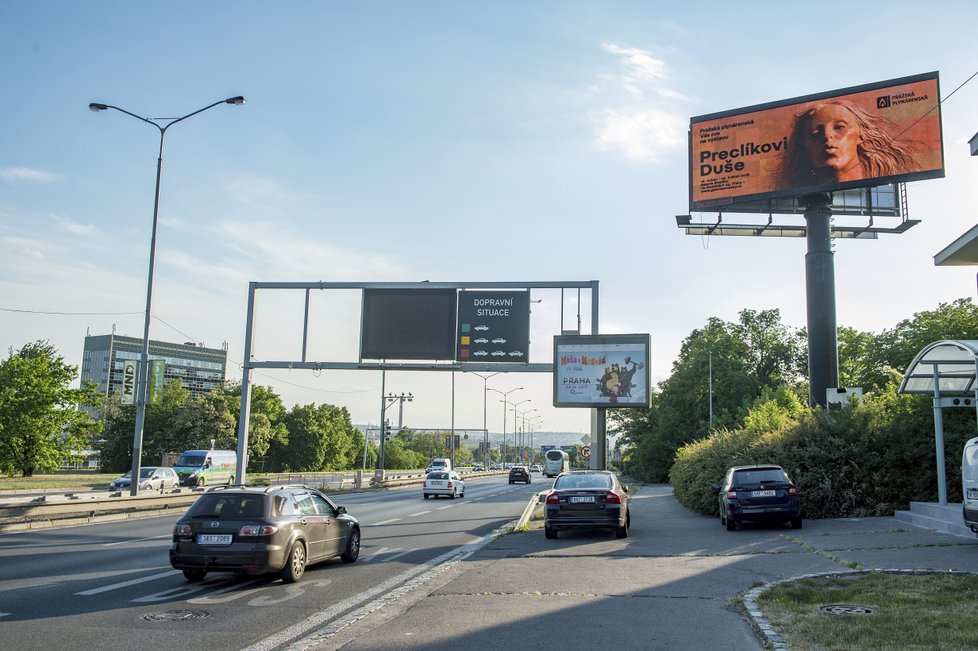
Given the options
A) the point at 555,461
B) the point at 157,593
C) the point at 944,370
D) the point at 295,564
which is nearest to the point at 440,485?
the point at 944,370

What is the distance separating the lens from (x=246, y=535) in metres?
10.7

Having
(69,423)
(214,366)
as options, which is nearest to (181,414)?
(69,423)

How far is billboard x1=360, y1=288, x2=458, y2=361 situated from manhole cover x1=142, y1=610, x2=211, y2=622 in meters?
18.6

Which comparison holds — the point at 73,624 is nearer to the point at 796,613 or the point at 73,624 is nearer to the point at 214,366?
the point at 796,613

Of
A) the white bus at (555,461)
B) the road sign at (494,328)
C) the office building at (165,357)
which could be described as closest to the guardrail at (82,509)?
the road sign at (494,328)

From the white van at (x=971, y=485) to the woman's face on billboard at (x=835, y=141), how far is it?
17.5m

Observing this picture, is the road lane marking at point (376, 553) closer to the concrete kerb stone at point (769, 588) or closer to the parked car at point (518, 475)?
the concrete kerb stone at point (769, 588)

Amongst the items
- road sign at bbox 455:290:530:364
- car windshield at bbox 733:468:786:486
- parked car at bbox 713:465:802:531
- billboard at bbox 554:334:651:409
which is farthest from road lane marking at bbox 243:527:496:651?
billboard at bbox 554:334:651:409

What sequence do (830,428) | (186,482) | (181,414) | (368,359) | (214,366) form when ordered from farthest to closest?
(214,366)
(181,414)
(186,482)
(368,359)
(830,428)

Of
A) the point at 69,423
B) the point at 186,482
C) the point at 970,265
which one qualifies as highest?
the point at 970,265

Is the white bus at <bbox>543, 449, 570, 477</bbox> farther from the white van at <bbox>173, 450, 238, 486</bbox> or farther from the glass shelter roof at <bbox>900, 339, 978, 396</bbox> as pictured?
the glass shelter roof at <bbox>900, 339, 978, 396</bbox>

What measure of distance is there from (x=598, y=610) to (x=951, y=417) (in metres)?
15.0

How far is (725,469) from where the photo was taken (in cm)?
2428

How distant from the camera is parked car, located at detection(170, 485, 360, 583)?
1059 cm
